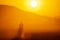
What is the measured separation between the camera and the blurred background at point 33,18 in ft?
3.13

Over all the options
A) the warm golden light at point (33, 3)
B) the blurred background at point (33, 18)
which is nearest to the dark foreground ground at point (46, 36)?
the blurred background at point (33, 18)

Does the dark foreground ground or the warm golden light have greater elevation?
the warm golden light

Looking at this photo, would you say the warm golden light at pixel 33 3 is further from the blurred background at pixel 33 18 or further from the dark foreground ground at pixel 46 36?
the dark foreground ground at pixel 46 36

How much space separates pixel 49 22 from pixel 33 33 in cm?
19

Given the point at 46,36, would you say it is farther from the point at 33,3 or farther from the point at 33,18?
the point at 33,3

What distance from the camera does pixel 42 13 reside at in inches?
38.8

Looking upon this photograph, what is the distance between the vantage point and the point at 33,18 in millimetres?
978

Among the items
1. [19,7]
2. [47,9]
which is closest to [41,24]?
[47,9]

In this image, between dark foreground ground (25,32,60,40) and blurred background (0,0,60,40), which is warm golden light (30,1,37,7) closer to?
blurred background (0,0,60,40)

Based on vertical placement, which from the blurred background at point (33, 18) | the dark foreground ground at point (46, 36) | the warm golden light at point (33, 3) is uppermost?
the warm golden light at point (33, 3)

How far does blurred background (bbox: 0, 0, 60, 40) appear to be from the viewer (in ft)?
3.13

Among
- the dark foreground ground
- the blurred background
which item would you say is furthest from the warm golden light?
the dark foreground ground

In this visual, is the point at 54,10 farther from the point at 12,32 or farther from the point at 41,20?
the point at 12,32

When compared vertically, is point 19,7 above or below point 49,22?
above
